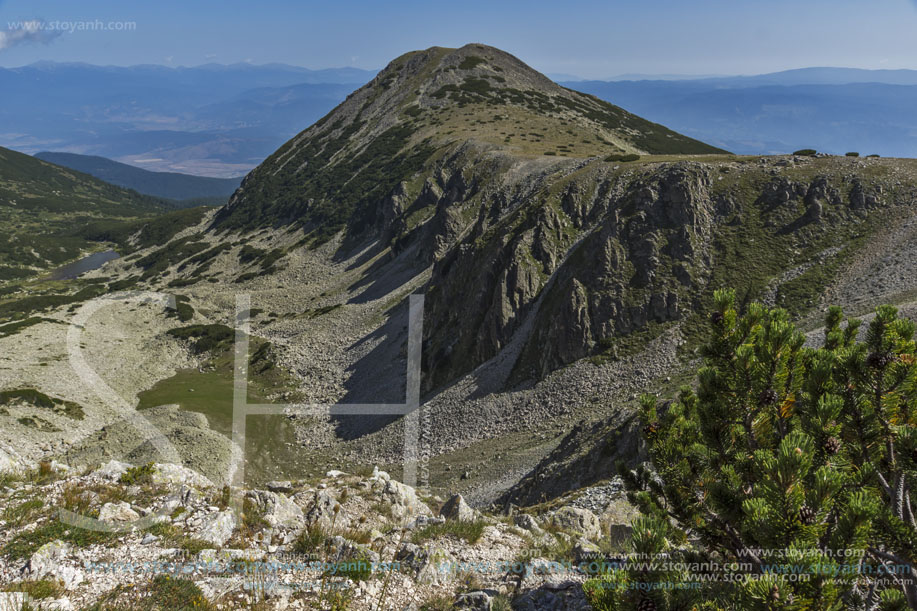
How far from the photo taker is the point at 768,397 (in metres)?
4.64

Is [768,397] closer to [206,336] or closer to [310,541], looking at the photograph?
[310,541]

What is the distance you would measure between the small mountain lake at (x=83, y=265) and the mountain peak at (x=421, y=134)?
3766 centimetres

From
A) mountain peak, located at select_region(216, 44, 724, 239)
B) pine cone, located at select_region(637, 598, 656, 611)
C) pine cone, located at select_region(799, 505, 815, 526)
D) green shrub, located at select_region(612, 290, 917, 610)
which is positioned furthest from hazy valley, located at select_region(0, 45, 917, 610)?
mountain peak, located at select_region(216, 44, 724, 239)

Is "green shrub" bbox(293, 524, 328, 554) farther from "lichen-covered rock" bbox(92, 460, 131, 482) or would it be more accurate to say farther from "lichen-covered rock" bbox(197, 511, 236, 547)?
"lichen-covered rock" bbox(92, 460, 131, 482)

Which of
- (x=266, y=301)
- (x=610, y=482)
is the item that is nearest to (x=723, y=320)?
(x=610, y=482)

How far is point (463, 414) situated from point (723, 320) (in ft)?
105

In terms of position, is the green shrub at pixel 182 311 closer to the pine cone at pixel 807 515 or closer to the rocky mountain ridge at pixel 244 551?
the rocky mountain ridge at pixel 244 551

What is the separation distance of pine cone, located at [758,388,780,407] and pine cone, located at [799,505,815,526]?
1.40m

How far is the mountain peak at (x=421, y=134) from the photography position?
90.5m

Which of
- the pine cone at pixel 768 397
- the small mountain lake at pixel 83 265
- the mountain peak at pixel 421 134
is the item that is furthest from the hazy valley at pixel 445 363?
the small mountain lake at pixel 83 265

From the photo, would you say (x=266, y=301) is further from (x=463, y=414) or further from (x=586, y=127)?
(x=586, y=127)

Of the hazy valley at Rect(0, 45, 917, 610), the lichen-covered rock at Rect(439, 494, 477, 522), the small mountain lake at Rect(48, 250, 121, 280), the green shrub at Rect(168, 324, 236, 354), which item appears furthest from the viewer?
the small mountain lake at Rect(48, 250, 121, 280)

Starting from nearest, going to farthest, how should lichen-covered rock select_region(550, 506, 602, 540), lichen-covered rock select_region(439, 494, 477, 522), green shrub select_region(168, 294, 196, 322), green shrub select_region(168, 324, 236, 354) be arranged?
lichen-covered rock select_region(439, 494, 477, 522), lichen-covered rock select_region(550, 506, 602, 540), green shrub select_region(168, 324, 236, 354), green shrub select_region(168, 294, 196, 322)

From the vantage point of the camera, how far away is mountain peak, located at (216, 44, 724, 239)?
90.5 metres
